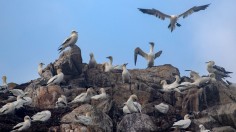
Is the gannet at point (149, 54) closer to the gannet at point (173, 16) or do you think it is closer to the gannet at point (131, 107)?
the gannet at point (173, 16)

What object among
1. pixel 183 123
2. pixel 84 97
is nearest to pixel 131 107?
pixel 183 123

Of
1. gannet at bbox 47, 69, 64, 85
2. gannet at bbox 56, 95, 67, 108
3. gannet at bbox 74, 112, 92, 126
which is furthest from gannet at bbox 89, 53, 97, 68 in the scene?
gannet at bbox 74, 112, 92, 126

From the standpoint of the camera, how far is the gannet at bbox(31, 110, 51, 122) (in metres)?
35.6

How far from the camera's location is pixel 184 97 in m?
41.5

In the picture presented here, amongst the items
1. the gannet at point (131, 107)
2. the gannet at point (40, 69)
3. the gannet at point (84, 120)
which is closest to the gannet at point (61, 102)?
the gannet at point (131, 107)

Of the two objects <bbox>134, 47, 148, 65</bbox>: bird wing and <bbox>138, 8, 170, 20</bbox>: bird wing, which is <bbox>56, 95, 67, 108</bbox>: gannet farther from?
<bbox>138, 8, 170, 20</bbox>: bird wing

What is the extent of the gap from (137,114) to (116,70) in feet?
36.9

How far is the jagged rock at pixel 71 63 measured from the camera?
44.2 metres

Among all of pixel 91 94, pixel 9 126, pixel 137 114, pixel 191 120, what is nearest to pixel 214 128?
pixel 191 120

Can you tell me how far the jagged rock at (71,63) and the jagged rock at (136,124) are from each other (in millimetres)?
9014

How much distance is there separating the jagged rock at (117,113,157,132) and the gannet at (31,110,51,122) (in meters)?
3.14

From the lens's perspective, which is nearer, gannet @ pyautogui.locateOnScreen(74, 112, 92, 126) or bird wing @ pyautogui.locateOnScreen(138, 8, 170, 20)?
gannet @ pyautogui.locateOnScreen(74, 112, 92, 126)

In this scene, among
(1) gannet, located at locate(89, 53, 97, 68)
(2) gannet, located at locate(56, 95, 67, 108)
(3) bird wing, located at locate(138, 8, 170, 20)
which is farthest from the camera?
(3) bird wing, located at locate(138, 8, 170, 20)

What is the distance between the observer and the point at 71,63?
44.4 meters
